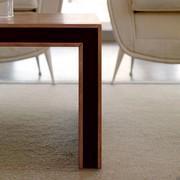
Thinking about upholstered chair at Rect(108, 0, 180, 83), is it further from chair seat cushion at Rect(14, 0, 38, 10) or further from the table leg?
the table leg

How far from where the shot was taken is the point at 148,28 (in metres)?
2.10

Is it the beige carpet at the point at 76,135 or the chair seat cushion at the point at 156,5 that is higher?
the chair seat cushion at the point at 156,5

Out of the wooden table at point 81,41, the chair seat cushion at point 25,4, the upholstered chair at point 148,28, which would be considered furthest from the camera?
the chair seat cushion at point 25,4

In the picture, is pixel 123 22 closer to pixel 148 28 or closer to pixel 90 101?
pixel 148 28

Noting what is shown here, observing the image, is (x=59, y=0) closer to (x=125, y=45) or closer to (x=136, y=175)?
(x=125, y=45)

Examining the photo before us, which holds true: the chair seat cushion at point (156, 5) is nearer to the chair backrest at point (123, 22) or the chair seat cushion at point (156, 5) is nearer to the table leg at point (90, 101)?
the chair backrest at point (123, 22)

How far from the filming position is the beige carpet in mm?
1256

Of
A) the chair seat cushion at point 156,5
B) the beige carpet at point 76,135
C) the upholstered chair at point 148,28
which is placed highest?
the chair seat cushion at point 156,5

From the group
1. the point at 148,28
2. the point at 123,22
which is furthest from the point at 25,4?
the point at 148,28

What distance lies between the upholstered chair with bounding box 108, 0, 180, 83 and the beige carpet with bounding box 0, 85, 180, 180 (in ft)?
0.87

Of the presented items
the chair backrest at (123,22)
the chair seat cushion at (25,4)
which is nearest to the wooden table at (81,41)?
the chair backrest at (123,22)

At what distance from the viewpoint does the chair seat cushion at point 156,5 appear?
2143 mm

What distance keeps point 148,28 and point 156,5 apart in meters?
0.16

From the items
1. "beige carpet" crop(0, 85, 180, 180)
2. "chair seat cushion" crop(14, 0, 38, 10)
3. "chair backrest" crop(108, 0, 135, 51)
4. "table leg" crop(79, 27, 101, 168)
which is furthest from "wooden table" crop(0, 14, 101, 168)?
"chair seat cushion" crop(14, 0, 38, 10)
